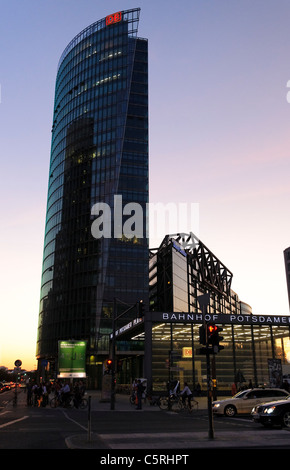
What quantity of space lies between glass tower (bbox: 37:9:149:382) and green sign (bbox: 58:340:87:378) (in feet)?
190

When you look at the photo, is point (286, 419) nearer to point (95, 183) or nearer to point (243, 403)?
point (243, 403)

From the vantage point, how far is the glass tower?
99000 millimetres

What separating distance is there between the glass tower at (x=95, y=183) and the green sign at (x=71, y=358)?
58.0m

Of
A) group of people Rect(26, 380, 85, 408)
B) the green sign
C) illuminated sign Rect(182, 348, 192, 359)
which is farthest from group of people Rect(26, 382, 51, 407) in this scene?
illuminated sign Rect(182, 348, 192, 359)

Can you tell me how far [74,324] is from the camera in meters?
102

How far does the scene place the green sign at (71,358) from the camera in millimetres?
37406

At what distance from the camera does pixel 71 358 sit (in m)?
37.9

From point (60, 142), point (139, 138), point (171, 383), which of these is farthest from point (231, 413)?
point (60, 142)

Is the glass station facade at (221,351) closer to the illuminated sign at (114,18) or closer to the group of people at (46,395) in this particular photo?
the group of people at (46,395)

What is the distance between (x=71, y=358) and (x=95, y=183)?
242ft

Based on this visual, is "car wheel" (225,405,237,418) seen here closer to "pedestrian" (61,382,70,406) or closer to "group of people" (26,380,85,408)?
"group of people" (26,380,85,408)
